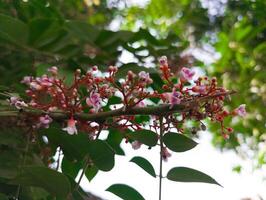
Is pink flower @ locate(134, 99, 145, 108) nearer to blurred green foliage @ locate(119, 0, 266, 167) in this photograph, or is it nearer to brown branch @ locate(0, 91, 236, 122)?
brown branch @ locate(0, 91, 236, 122)

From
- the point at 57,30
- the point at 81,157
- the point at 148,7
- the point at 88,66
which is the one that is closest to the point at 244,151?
the point at 148,7

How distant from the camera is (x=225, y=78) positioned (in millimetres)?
1998

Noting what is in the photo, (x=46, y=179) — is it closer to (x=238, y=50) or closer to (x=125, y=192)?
(x=125, y=192)

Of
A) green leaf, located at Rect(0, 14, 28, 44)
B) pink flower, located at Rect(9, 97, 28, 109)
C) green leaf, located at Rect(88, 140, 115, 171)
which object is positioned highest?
green leaf, located at Rect(0, 14, 28, 44)

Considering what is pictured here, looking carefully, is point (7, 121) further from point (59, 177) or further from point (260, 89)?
point (260, 89)

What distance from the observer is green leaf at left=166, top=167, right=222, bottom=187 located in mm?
731

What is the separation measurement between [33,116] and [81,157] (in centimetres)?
10

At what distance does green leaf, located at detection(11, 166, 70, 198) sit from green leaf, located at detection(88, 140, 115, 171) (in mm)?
78

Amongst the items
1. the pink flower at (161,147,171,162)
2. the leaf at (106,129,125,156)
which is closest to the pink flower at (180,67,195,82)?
the pink flower at (161,147,171,162)

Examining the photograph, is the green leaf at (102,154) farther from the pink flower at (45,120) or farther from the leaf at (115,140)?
the leaf at (115,140)

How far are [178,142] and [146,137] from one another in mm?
51

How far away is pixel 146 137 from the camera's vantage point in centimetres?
76

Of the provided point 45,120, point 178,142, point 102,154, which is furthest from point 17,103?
point 178,142

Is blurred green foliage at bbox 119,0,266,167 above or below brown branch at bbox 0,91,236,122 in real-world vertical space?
above
